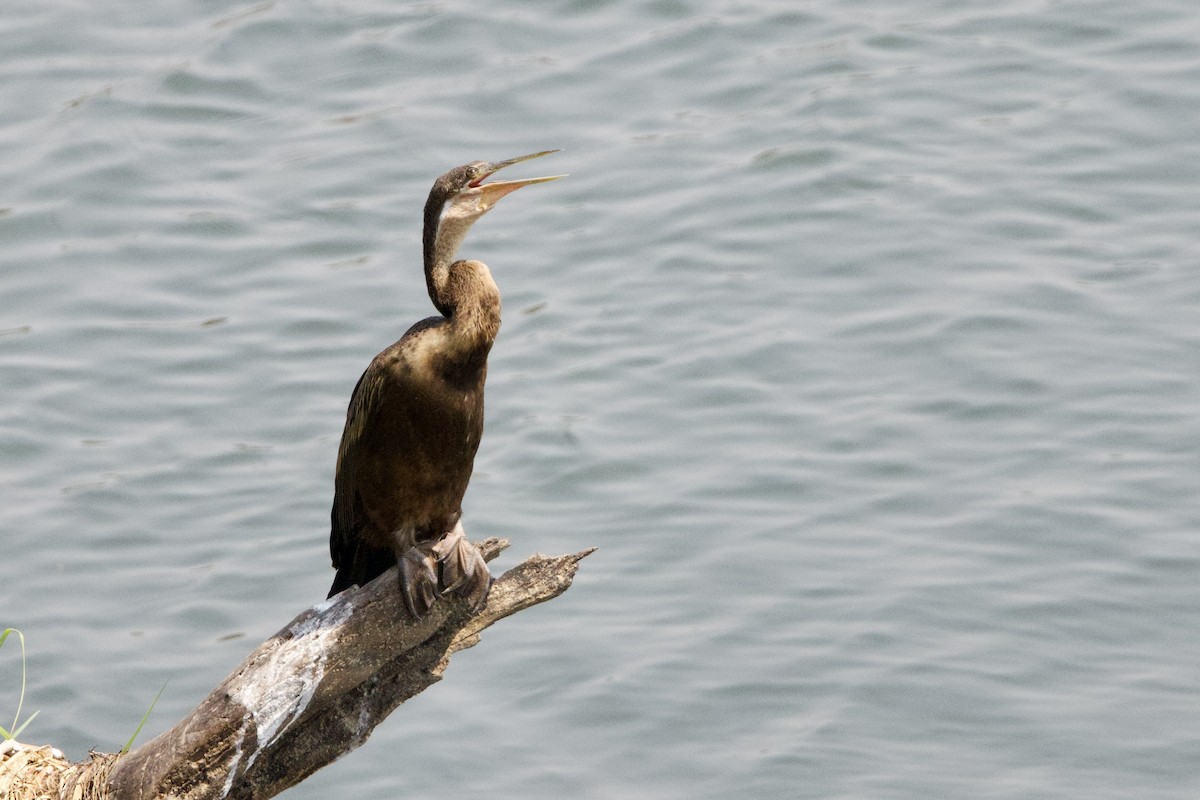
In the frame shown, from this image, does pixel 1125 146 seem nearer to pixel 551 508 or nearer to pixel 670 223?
pixel 670 223

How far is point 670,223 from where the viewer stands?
11.5m

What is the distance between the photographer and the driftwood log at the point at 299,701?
5.19m

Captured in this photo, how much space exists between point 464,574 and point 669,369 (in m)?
4.94

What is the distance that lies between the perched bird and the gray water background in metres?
2.57


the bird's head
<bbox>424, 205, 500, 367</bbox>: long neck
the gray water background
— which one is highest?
the bird's head

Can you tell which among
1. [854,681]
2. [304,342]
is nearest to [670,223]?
[304,342]

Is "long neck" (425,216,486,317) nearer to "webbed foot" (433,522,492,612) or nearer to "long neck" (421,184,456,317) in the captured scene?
"long neck" (421,184,456,317)

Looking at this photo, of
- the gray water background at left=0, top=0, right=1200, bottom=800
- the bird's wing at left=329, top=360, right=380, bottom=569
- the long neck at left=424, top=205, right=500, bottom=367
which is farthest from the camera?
the gray water background at left=0, top=0, right=1200, bottom=800

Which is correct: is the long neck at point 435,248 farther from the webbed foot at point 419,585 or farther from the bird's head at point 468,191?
the webbed foot at point 419,585

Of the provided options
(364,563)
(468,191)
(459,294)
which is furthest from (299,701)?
(468,191)

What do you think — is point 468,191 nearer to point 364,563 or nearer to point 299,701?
point 364,563

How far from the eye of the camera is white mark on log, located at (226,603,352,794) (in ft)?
17.0

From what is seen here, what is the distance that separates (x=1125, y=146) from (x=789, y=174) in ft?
6.78

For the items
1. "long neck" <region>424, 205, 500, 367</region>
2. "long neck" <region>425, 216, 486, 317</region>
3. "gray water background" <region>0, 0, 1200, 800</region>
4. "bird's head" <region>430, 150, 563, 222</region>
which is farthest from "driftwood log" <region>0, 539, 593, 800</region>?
"gray water background" <region>0, 0, 1200, 800</region>
